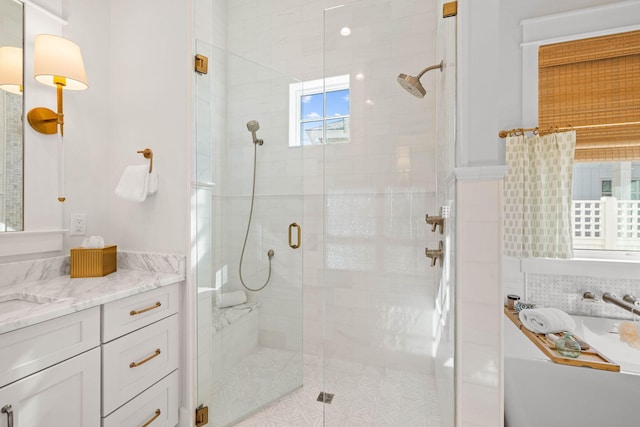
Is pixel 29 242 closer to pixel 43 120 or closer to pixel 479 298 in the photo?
pixel 43 120

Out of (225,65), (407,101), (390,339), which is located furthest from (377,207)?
(225,65)

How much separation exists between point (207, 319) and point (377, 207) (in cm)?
117

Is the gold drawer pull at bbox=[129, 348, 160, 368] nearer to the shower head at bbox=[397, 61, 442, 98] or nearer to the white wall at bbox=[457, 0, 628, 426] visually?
the white wall at bbox=[457, 0, 628, 426]

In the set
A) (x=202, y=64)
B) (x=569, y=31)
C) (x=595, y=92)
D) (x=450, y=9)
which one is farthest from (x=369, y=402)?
(x=569, y=31)

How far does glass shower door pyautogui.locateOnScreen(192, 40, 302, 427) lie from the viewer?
1749mm

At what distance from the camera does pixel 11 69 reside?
143 cm

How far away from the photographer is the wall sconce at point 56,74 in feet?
4.68

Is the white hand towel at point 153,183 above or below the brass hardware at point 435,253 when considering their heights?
above

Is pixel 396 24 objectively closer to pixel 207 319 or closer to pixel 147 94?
pixel 147 94

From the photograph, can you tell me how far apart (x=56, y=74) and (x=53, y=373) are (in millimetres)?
1326

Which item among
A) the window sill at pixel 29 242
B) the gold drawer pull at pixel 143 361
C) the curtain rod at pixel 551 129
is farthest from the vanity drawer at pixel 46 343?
the curtain rod at pixel 551 129

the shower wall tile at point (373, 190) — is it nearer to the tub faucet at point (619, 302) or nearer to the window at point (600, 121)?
the tub faucet at point (619, 302)

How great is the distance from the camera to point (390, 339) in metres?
1.50

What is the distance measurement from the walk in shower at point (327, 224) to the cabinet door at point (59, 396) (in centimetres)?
55
